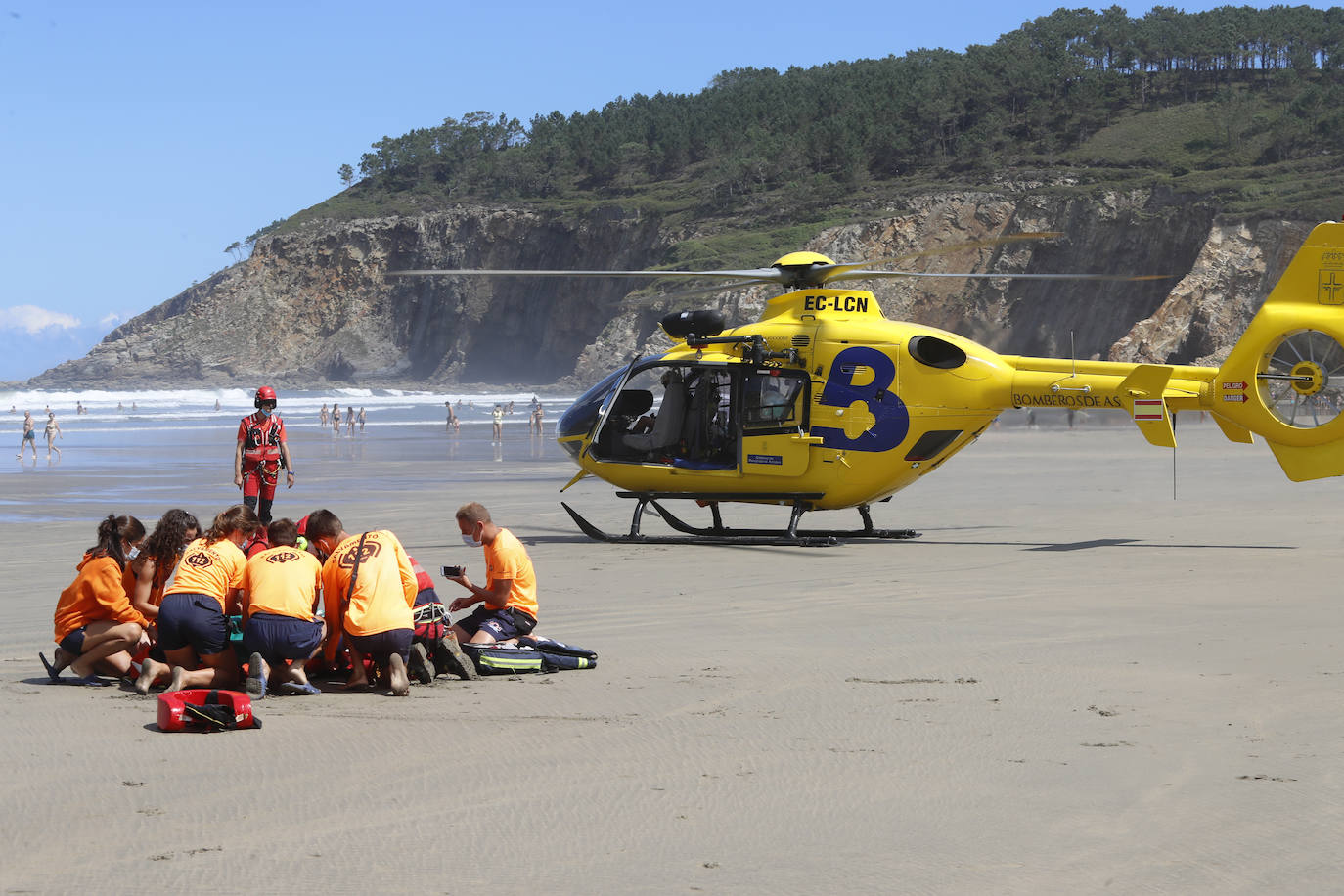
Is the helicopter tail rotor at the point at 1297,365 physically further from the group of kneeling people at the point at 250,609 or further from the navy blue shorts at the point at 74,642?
the navy blue shorts at the point at 74,642

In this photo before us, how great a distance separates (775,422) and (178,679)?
29.4 ft

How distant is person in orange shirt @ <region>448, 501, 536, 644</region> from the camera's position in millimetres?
7914

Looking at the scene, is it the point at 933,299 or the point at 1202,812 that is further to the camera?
the point at 933,299

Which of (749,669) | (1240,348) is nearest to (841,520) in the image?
(1240,348)

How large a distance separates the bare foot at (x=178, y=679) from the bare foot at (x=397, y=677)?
1.09 meters

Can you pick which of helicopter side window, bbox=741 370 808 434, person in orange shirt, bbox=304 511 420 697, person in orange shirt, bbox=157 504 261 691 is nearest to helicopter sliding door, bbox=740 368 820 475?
helicopter side window, bbox=741 370 808 434

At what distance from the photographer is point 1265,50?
100m

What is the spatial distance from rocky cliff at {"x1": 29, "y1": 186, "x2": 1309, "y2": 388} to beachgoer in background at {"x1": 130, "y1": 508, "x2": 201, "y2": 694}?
6126 centimetres

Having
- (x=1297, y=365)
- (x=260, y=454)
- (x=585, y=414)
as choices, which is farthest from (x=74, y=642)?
(x=1297, y=365)

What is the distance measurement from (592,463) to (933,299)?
63.1 m

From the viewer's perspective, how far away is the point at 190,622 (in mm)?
7066

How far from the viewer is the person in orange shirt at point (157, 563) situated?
24.2 ft

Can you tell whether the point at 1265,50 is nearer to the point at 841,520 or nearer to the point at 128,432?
the point at 128,432

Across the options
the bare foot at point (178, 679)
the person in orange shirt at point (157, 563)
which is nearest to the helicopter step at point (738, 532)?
the person in orange shirt at point (157, 563)
